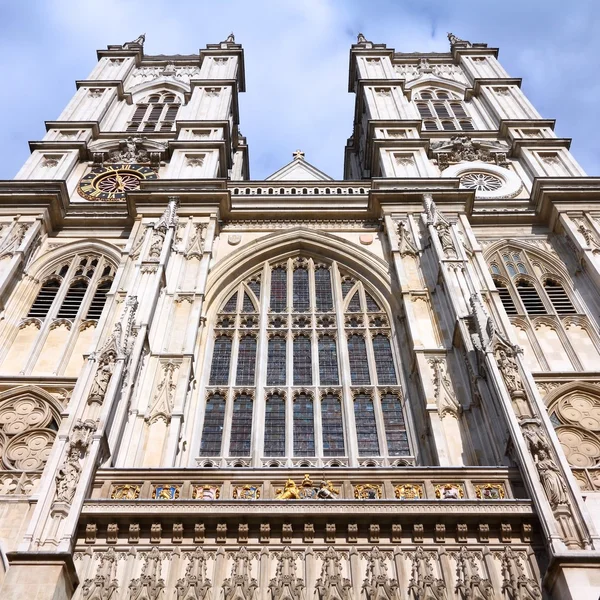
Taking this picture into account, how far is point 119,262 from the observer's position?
20734 mm

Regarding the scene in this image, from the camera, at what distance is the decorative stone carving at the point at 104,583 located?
10156mm

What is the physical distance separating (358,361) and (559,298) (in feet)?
20.0

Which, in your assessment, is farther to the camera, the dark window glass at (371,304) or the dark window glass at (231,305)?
the dark window glass at (231,305)

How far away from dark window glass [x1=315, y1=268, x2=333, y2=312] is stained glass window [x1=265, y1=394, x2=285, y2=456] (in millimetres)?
3748

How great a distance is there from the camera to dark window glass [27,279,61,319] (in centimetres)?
1933

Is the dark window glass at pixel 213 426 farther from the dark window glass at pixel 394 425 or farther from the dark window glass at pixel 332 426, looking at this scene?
the dark window glass at pixel 394 425

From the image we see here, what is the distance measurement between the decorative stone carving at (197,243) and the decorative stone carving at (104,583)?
10.5 metres

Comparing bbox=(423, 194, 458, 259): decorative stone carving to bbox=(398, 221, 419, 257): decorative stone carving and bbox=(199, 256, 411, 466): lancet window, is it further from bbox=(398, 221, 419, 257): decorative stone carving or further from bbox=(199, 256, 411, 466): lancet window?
bbox=(199, 256, 411, 466): lancet window

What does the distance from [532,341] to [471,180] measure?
362 inches

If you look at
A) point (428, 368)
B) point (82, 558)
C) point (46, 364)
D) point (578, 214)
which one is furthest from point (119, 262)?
point (578, 214)

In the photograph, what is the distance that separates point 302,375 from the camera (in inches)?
698

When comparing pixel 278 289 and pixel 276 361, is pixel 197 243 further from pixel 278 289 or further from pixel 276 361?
pixel 276 361

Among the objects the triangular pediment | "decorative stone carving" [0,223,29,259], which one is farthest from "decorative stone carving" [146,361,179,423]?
the triangular pediment

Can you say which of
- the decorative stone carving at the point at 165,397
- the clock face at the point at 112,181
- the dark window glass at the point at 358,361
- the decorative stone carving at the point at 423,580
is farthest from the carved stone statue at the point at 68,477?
the clock face at the point at 112,181
